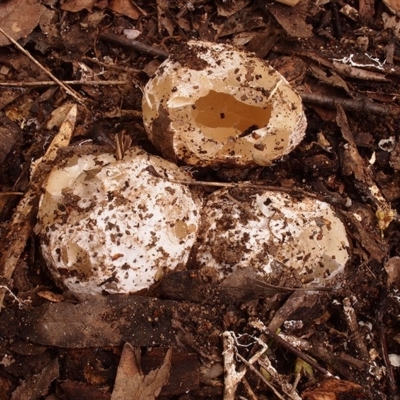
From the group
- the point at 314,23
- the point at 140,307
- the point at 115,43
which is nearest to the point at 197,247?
the point at 140,307

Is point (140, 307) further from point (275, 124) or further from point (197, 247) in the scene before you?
point (275, 124)

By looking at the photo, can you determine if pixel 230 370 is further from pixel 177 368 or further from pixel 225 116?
pixel 225 116

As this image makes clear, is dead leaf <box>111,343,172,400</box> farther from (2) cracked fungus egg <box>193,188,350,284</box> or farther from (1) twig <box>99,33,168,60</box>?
(1) twig <box>99,33,168,60</box>

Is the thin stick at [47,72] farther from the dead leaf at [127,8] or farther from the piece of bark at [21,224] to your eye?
the dead leaf at [127,8]

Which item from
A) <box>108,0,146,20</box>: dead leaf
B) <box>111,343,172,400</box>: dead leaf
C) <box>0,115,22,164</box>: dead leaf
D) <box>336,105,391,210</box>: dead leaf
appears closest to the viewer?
<box>111,343,172,400</box>: dead leaf

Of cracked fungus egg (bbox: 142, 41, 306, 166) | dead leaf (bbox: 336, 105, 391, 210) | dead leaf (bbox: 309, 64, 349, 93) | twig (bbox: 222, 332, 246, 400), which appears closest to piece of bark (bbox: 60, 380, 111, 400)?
twig (bbox: 222, 332, 246, 400)

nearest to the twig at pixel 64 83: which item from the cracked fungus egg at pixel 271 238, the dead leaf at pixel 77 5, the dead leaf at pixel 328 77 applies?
the dead leaf at pixel 77 5
